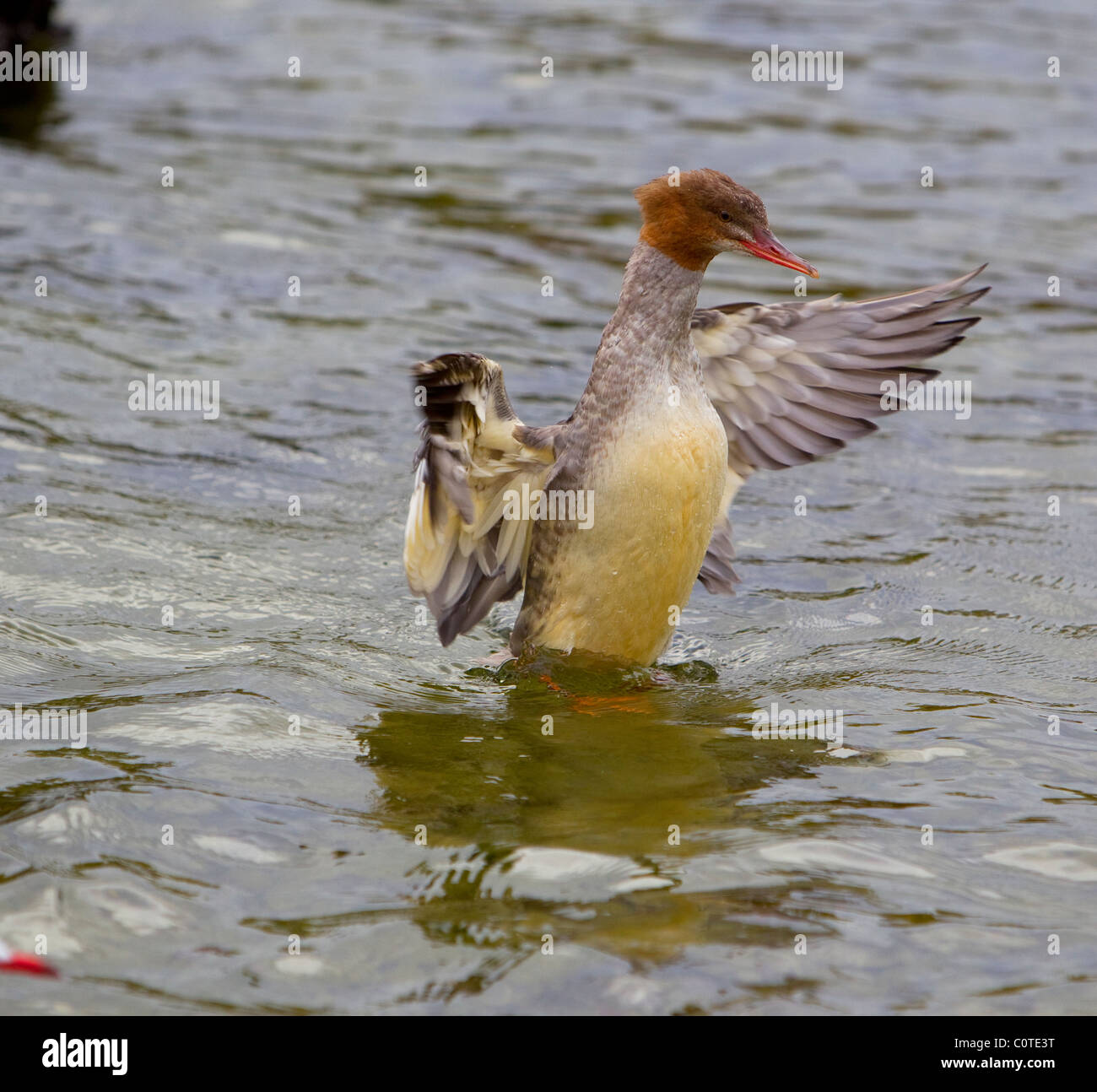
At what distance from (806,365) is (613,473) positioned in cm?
147

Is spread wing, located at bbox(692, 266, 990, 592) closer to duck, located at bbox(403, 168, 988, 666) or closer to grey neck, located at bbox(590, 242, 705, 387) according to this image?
duck, located at bbox(403, 168, 988, 666)

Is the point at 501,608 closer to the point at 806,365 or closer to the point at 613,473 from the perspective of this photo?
the point at 613,473

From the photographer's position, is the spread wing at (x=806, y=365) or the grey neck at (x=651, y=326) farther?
the spread wing at (x=806, y=365)

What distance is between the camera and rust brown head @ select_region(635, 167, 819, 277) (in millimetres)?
6172

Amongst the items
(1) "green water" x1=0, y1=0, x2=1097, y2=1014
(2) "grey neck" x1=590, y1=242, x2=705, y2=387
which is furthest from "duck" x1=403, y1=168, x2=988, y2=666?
(1) "green water" x1=0, y1=0, x2=1097, y2=1014

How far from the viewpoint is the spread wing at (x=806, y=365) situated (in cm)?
695

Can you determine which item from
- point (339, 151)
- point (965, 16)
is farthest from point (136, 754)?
point (965, 16)

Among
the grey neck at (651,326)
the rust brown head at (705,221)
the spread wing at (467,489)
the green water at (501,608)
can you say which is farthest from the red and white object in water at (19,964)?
the rust brown head at (705,221)

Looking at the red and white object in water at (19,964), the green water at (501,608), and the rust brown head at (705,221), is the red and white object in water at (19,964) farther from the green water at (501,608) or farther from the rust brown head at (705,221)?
the rust brown head at (705,221)

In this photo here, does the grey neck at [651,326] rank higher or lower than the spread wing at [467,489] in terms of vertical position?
higher

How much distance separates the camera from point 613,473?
614cm

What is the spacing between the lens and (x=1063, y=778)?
217 inches
